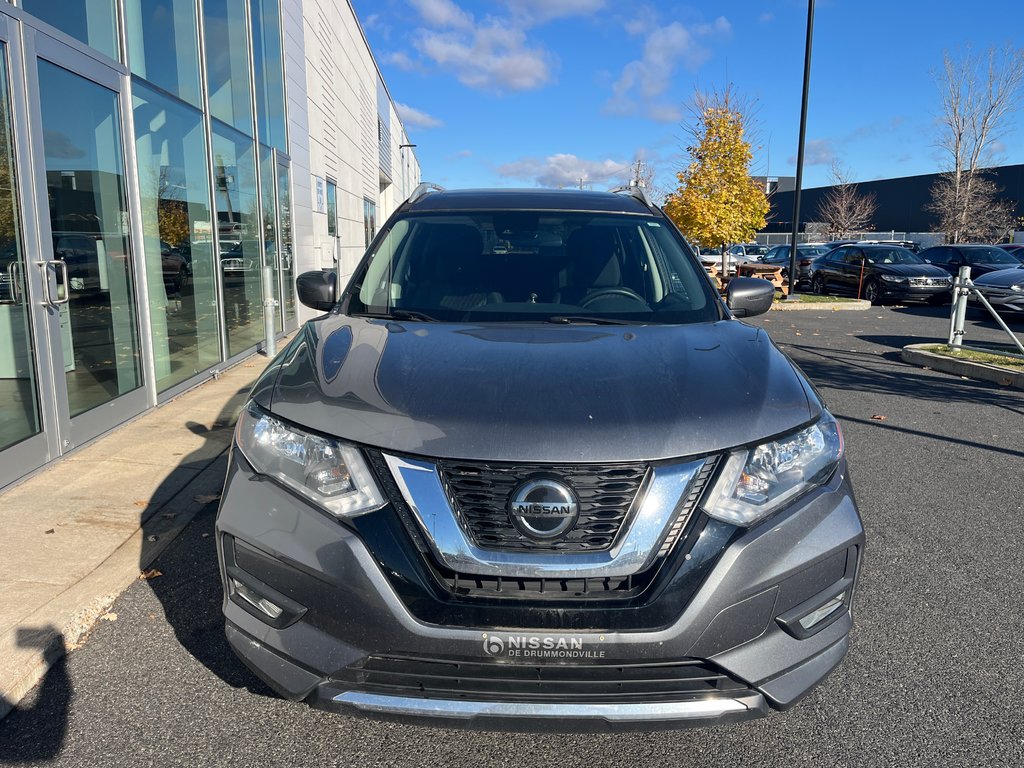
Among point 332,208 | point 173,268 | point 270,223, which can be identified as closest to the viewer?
point 173,268

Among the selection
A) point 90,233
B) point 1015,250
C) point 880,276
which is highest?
point 1015,250

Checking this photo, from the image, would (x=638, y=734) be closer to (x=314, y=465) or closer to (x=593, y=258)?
(x=314, y=465)

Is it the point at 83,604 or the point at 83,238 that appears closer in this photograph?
the point at 83,604

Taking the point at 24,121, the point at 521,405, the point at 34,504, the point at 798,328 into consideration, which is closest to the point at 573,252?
the point at 521,405

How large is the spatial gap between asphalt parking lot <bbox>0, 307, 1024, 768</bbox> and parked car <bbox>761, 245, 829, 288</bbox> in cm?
2087

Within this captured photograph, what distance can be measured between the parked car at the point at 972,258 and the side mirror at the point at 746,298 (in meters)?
20.8

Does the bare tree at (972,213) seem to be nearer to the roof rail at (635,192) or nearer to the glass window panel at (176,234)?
the glass window panel at (176,234)

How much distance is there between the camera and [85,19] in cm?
594

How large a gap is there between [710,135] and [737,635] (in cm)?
2305

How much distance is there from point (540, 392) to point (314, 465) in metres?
0.68

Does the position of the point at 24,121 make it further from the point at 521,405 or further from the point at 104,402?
the point at 521,405

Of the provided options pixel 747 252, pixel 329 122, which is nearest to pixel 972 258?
pixel 747 252

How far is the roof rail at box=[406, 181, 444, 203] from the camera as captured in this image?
167 inches

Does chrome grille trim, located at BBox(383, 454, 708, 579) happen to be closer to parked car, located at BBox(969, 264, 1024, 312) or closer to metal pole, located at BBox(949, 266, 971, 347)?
metal pole, located at BBox(949, 266, 971, 347)
